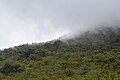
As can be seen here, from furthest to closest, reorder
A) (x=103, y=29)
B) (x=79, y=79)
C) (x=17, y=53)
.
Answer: (x=103, y=29) < (x=17, y=53) < (x=79, y=79)

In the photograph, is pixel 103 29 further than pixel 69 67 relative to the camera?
Yes

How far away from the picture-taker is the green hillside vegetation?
77.6m

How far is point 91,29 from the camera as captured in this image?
12469 cm

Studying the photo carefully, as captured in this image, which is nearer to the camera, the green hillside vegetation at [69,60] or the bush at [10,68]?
the green hillside vegetation at [69,60]

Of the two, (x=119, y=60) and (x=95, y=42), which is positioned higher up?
(x=95, y=42)

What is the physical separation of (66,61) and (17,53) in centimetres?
2018

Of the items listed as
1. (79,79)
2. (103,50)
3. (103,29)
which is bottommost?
(79,79)

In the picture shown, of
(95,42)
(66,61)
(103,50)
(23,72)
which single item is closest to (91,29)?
(95,42)

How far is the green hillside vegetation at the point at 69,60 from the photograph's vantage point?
7756 centimetres

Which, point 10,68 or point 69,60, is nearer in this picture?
point 10,68

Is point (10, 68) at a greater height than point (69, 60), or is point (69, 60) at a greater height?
point (10, 68)

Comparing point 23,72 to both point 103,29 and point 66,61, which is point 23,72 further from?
point 103,29

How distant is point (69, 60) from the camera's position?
8850 centimetres

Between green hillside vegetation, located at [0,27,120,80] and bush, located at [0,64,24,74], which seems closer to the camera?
green hillside vegetation, located at [0,27,120,80]
